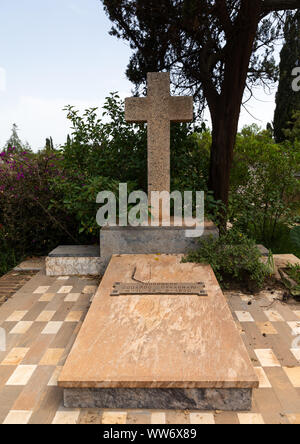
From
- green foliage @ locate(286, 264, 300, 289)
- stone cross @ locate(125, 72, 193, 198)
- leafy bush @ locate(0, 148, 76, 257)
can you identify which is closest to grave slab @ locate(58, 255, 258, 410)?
green foliage @ locate(286, 264, 300, 289)

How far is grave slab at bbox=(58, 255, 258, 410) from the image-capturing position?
2.10m

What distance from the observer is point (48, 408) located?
2.18 m

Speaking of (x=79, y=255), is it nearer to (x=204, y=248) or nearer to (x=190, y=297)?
(x=204, y=248)

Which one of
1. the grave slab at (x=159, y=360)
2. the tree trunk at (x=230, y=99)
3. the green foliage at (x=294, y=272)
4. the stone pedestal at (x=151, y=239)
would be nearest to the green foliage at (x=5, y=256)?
the stone pedestal at (x=151, y=239)

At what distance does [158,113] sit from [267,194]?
7.59 ft

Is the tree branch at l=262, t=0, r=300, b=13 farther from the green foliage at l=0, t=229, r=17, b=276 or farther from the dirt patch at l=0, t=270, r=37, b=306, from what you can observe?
the green foliage at l=0, t=229, r=17, b=276

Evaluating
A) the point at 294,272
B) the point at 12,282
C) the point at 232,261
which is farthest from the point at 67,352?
the point at 294,272

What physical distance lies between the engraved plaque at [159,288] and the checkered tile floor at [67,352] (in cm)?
44

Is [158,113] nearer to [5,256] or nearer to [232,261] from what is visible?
[232,261]

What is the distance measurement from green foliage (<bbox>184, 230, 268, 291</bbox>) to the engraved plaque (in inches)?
24.8

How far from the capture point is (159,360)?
7.38ft

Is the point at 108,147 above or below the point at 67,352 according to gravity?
above

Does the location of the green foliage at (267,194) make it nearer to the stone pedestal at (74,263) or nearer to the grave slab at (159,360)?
the stone pedestal at (74,263)
